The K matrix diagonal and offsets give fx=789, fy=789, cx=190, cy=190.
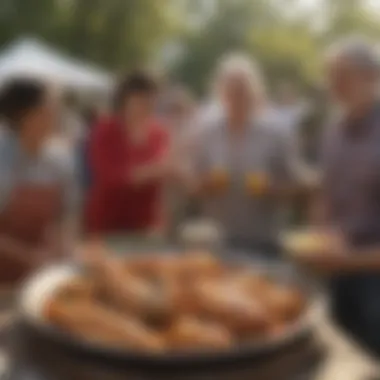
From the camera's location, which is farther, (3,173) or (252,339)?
(3,173)

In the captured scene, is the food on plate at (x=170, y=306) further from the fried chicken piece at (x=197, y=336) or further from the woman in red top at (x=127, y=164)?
the woman in red top at (x=127, y=164)

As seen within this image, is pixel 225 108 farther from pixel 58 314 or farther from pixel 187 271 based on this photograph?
pixel 58 314

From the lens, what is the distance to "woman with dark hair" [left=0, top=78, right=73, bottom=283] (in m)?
1.21

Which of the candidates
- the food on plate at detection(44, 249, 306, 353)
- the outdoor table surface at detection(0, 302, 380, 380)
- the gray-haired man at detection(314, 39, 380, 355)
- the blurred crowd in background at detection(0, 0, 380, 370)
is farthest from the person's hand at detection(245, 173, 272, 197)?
the outdoor table surface at detection(0, 302, 380, 380)

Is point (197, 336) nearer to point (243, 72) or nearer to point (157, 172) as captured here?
point (157, 172)

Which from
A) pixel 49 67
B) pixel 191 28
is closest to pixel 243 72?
pixel 49 67

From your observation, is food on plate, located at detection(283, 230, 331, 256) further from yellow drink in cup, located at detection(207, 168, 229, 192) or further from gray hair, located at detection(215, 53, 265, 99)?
gray hair, located at detection(215, 53, 265, 99)

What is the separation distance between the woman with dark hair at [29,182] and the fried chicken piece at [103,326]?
283 millimetres

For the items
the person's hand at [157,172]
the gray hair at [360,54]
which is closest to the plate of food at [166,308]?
the person's hand at [157,172]

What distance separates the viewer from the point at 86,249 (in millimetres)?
1173

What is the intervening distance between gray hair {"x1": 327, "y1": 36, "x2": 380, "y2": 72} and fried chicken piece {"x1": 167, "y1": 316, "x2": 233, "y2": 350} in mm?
792

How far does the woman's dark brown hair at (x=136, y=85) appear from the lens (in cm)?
164

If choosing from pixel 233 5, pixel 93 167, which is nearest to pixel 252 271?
pixel 93 167

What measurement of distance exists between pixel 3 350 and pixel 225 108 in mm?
1019
